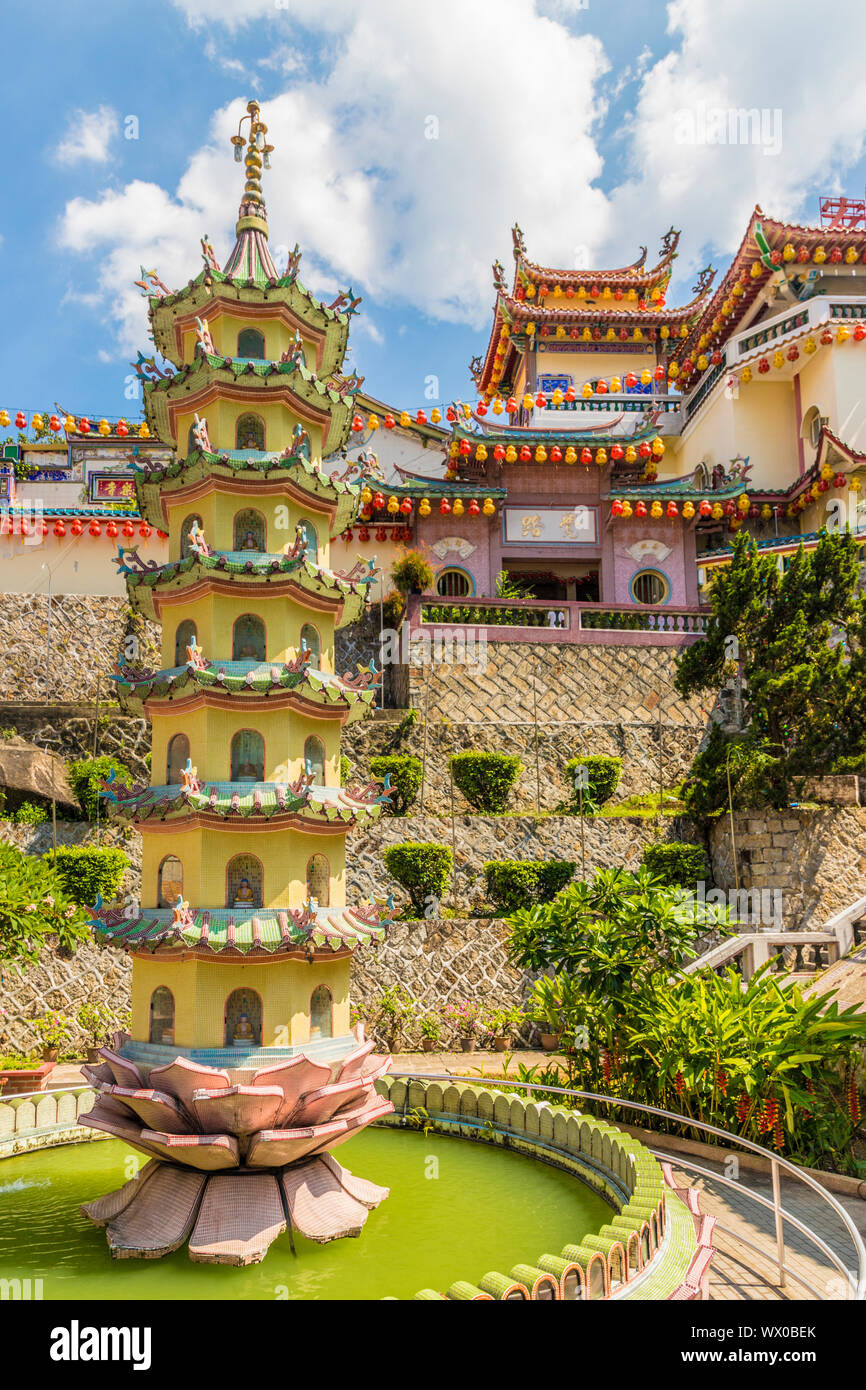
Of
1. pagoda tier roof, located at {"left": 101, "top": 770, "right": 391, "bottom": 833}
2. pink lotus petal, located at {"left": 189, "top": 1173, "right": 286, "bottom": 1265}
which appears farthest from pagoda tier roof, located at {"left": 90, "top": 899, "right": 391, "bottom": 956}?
pink lotus petal, located at {"left": 189, "top": 1173, "right": 286, "bottom": 1265}

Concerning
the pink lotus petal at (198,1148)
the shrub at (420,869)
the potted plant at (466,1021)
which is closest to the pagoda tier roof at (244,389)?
the pink lotus petal at (198,1148)

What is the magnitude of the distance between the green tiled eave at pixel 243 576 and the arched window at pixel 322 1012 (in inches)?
173

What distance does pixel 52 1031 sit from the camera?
16641 mm

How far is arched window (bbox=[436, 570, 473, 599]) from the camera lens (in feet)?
96.8

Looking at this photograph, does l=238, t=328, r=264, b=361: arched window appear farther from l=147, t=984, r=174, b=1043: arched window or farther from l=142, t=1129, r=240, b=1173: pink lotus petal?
l=142, t=1129, r=240, b=1173: pink lotus petal

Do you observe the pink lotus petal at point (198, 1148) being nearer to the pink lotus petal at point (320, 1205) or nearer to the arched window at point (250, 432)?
the pink lotus petal at point (320, 1205)

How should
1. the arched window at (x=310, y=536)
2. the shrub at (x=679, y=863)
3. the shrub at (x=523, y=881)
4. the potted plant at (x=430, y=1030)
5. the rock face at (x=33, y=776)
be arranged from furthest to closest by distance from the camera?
1. the rock face at (x=33, y=776)
2. the shrub at (x=679, y=863)
3. the shrub at (x=523, y=881)
4. the potted plant at (x=430, y=1030)
5. the arched window at (x=310, y=536)

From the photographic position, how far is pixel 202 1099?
870 cm

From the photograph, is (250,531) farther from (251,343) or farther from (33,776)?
(33,776)

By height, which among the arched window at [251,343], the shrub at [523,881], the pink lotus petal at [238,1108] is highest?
the arched window at [251,343]

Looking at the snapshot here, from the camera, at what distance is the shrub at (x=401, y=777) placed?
21.1m

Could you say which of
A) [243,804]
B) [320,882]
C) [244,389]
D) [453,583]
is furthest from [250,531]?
[453,583]

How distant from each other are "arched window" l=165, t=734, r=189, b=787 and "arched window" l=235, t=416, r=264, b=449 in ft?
11.9

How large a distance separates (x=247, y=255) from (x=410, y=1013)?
1301 centimetres
